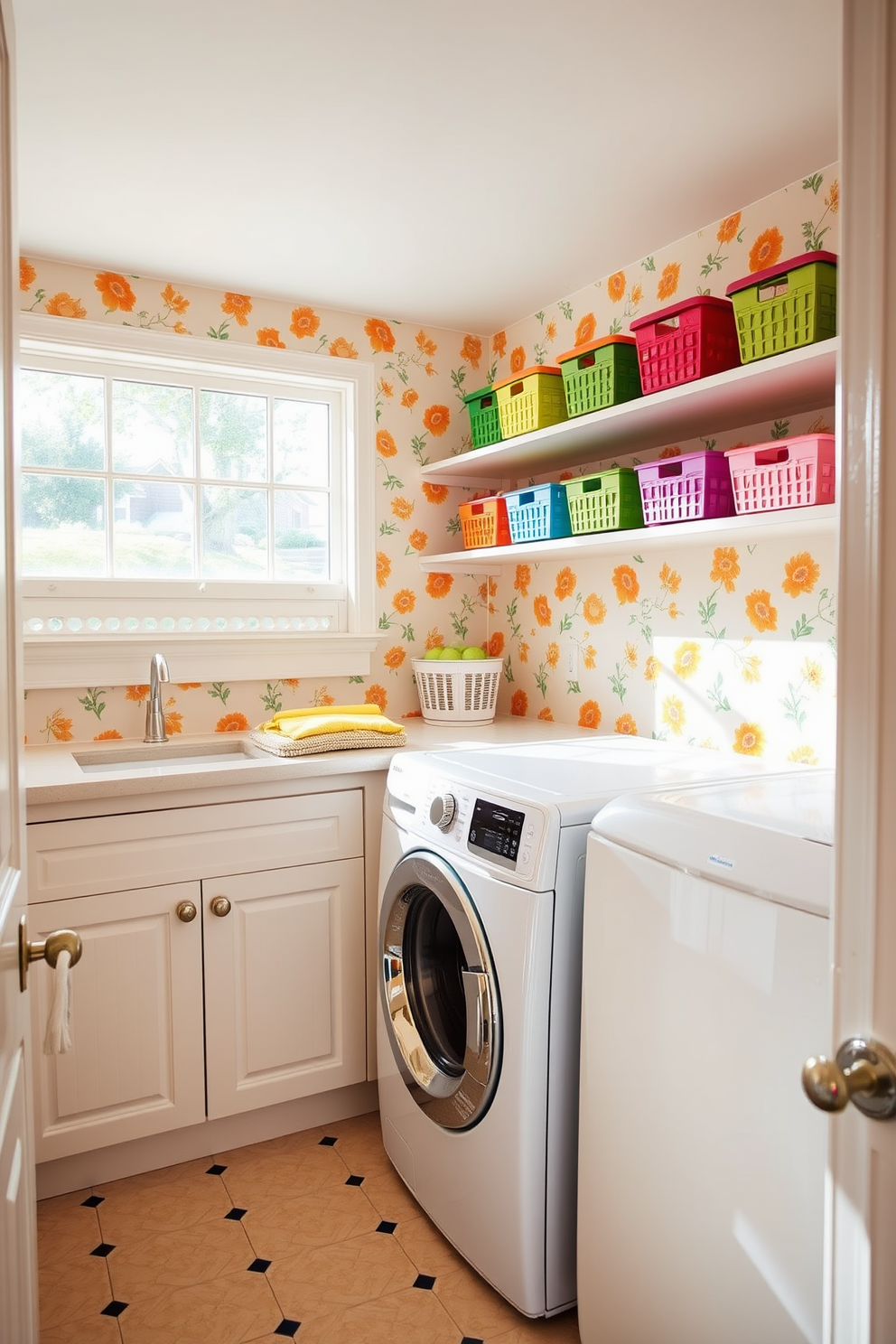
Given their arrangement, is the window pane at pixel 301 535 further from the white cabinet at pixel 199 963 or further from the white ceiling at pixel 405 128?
the white cabinet at pixel 199 963

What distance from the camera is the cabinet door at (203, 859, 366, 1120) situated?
2189mm

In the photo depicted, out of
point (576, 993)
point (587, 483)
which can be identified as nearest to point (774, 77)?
point (587, 483)

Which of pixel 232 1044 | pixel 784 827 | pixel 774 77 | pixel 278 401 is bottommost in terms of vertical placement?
pixel 232 1044

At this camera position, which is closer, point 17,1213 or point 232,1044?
point 17,1213

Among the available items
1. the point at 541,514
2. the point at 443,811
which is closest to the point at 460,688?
the point at 541,514

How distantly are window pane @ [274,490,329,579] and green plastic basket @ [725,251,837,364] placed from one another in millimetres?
1508

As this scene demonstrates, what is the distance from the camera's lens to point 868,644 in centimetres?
67

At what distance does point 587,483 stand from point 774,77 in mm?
943

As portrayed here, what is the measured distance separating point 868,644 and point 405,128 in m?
1.63

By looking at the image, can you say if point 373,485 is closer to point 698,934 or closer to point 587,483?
point 587,483

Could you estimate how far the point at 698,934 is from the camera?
4.26 ft

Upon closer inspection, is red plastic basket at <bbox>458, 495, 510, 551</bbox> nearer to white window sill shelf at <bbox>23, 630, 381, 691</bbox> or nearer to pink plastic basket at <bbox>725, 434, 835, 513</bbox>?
white window sill shelf at <bbox>23, 630, 381, 691</bbox>

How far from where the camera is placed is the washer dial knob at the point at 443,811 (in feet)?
6.13

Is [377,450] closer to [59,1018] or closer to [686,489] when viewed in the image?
[686,489]
